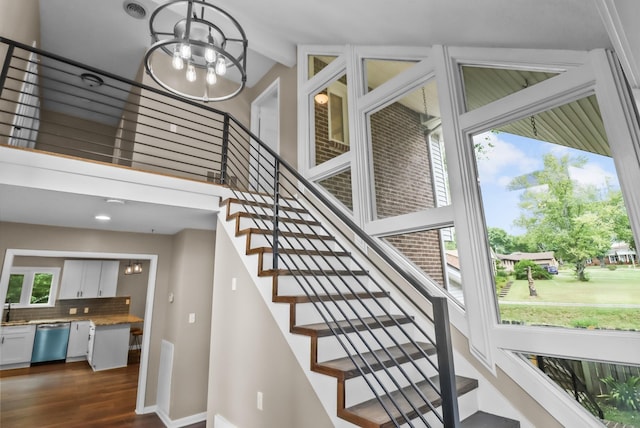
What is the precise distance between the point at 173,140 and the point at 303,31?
2614 millimetres

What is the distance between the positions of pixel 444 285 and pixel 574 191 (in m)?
1.15

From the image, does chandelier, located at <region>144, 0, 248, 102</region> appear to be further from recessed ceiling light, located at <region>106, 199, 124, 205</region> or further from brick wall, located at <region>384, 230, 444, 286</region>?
brick wall, located at <region>384, 230, 444, 286</region>

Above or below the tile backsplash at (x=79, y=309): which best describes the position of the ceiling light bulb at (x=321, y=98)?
above

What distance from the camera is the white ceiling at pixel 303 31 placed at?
6.31ft

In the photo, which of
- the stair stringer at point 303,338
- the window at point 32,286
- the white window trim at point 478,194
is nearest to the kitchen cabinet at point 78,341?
the window at point 32,286

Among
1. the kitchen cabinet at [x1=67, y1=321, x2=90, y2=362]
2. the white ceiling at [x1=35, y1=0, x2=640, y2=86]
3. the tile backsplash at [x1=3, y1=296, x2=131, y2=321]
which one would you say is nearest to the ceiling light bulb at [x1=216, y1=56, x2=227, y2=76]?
the white ceiling at [x1=35, y1=0, x2=640, y2=86]

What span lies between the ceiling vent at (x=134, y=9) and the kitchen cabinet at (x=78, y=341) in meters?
7.30

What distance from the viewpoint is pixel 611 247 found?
6.35 feet

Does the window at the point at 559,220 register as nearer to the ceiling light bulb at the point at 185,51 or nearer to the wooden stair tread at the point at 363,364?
the wooden stair tread at the point at 363,364

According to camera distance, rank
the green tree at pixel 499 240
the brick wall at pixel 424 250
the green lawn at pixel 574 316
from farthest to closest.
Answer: the brick wall at pixel 424 250 < the green tree at pixel 499 240 < the green lawn at pixel 574 316

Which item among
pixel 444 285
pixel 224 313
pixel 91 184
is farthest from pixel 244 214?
pixel 444 285

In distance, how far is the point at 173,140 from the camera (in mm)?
5074

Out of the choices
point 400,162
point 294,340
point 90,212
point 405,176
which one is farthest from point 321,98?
point 294,340

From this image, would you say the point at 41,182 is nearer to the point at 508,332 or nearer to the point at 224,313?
the point at 224,313
